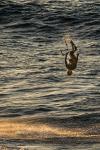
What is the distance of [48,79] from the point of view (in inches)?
813

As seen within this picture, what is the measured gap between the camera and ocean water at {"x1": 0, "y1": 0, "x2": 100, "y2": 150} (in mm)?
14469

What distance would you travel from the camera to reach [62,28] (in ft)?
101

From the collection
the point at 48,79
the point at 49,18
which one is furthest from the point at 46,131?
the point at 49,18

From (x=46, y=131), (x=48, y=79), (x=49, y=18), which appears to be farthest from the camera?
(x=49, y=18)

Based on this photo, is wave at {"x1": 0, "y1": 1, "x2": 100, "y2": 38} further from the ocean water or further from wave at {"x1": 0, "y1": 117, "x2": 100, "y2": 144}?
wave at {"x1": 0, "y1": 117, "x2": 100, "y2": 144}

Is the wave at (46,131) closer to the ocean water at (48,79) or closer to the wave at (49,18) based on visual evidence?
the ocean water at (48,79)

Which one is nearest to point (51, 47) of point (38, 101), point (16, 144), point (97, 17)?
point (97, 17)

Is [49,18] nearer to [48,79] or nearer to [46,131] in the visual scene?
[48,79]

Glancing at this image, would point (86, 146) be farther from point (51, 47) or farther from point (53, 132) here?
point (51, 47)

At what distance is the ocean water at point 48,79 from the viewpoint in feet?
47.5

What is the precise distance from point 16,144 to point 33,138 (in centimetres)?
95

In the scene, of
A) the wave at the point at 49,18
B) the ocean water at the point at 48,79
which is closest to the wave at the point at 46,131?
the ocean water at the point at 48,79

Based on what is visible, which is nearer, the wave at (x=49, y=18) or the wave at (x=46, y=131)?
the wave at (x=46, y=131)

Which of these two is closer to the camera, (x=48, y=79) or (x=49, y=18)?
(x=48, y=79)
